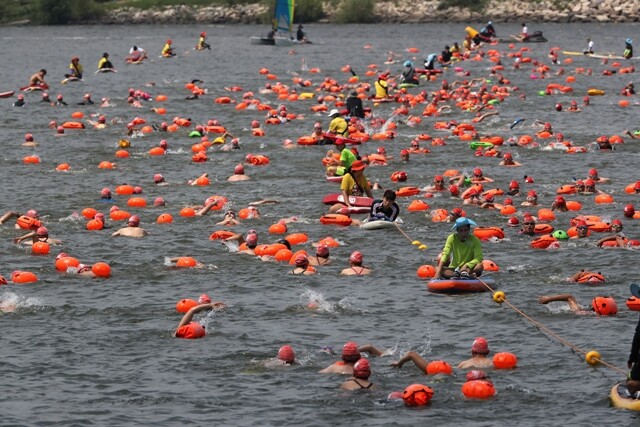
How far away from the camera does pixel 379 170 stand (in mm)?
41812

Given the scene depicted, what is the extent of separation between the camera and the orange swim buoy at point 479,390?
19891 mm

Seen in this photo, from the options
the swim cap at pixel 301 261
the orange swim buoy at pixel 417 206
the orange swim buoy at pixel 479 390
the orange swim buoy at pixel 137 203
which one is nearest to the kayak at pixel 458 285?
the swim cap at pixel 301 261

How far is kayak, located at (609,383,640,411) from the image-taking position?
19031 mm

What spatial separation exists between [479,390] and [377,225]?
12507 millimetres

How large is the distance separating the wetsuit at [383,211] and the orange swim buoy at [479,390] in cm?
1208

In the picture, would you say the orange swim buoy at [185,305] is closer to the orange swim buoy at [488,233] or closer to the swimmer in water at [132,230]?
the swimmer in water at [132,230]

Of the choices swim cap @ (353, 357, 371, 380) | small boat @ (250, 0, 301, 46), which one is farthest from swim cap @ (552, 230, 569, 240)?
small boat @ (250, 0, 301, 46)

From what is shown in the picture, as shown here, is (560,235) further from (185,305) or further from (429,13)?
(429,13)

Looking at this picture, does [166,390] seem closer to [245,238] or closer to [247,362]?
[247,362]

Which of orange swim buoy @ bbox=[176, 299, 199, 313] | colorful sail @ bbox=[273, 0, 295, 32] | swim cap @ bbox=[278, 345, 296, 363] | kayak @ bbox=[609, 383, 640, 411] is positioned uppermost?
kayak @ bbox=[609, 383, 640, 411]

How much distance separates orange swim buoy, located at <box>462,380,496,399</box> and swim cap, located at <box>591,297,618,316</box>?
514 centimetres

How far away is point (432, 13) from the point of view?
127 metres

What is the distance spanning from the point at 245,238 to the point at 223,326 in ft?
24.8

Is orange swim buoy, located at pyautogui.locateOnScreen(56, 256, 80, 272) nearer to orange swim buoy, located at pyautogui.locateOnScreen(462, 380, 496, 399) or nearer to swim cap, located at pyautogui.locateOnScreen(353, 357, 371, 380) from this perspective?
swim cap, located at pyautogui.locateOnScreen(353, 357, 371, 380)
